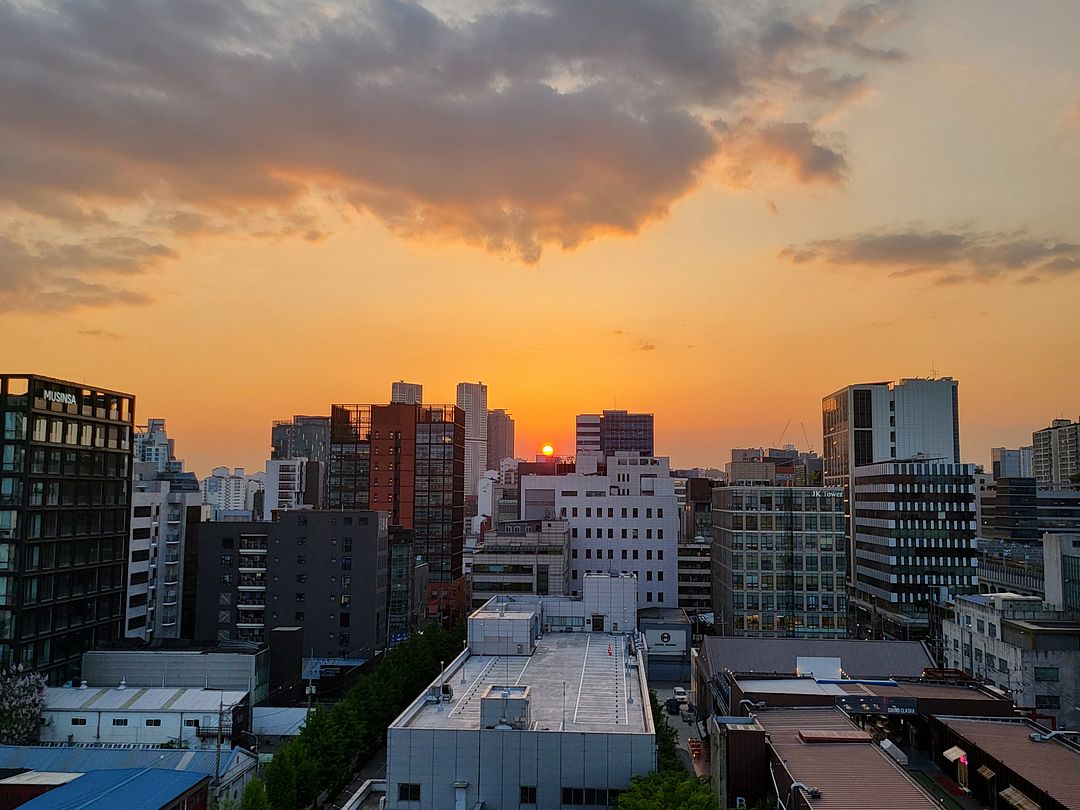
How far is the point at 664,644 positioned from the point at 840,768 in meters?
66.5

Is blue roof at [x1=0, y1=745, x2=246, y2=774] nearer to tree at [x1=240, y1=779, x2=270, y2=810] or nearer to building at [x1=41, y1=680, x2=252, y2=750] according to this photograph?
building at [x1=41, y1=680, x2=252, y2=750]

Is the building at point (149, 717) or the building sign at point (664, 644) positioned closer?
the building at point (149, 717)

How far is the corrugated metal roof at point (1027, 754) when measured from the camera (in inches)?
1451

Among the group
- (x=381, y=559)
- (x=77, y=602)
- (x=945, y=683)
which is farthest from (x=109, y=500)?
(x=945, y=683)

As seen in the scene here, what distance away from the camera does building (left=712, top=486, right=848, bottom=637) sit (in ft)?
388

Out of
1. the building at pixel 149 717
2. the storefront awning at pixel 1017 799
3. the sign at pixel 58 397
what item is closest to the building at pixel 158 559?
the sign at pixel 58 397

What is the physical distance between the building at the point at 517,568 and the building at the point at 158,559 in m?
37.4

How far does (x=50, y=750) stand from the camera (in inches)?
2309

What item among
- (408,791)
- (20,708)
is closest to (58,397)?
(20,708)

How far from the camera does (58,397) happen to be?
84.1 meters

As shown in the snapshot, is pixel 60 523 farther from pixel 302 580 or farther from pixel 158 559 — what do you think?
pixel 302 580

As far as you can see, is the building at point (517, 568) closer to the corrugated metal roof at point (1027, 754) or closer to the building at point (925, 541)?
the building at point (925, 541)

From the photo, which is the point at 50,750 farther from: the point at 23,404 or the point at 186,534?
the point at 186,534

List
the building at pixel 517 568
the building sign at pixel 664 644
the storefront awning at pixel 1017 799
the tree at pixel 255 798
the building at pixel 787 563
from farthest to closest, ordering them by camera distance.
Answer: the building at pixel 787 563 → the building at pixel 517 568 → the building sign at pixel 664 644 → the tree at pixel 255 798 → the storefront awning at pixel 1017 799
